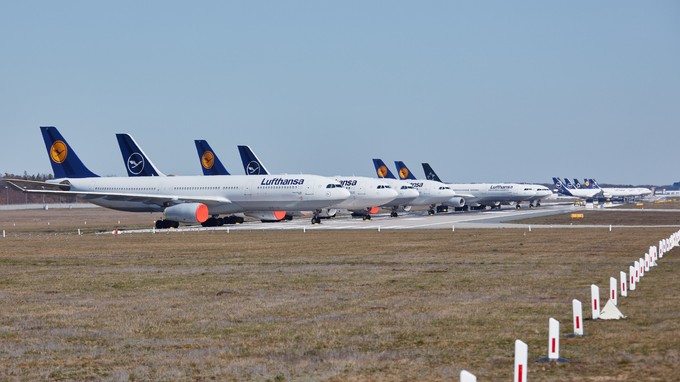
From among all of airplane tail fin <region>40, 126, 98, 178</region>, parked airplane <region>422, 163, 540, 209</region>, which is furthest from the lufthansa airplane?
parked airplane <region>422, 163, 540, 209</region>

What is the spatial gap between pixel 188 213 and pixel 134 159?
1683cm

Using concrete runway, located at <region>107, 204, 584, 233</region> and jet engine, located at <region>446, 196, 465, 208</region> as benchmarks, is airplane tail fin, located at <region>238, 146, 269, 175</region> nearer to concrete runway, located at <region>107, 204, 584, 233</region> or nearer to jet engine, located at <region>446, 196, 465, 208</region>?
A: concrete runway, located at <region>107, 204, 584, 233</region>

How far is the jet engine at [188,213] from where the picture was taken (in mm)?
79250

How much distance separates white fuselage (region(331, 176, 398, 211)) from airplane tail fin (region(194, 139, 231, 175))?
595 inches

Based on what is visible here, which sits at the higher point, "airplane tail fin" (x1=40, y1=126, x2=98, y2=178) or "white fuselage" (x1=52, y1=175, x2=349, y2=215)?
"airplane tail fin" (x1=40, y1=126, x2=98, y2=178)

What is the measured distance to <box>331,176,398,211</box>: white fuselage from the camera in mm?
95375

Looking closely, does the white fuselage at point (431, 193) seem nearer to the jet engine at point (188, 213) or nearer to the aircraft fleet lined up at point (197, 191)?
the aircraft fleet lined up at point (197, 191)

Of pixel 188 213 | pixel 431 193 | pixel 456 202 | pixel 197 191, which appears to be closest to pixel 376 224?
pixel 197 191

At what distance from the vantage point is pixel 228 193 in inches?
3319

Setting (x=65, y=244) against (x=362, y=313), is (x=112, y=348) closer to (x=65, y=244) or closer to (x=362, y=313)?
(x=362, y=313)

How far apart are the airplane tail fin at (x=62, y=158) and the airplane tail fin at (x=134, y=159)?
190 inches

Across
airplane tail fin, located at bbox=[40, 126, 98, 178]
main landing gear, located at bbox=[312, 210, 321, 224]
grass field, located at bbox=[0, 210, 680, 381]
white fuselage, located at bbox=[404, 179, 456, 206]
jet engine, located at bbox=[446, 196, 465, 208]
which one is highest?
airplane tail fin, located at bbox=[40, 126, 98, 178]

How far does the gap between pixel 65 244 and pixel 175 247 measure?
8.42 metres

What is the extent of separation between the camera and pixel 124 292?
2958 centimetres
